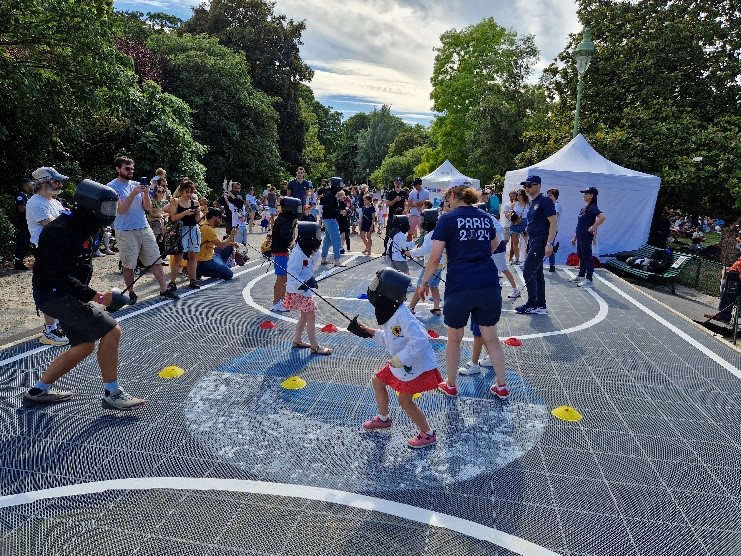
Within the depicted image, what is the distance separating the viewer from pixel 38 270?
416 centimetres

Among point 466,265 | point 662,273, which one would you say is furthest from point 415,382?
point 662,273

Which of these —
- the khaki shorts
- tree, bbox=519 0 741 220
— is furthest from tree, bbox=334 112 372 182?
the khaki shorts

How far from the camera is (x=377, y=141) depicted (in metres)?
79.9

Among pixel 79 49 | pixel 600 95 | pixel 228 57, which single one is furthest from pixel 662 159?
pixel 228 57

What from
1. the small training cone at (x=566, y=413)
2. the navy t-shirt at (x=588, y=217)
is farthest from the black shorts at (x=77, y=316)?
the navy t-shirt at (x=588, y=217)

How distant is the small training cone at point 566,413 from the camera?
15.1ft

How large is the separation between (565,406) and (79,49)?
10847mm

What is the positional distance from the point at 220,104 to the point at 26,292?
18661 mm

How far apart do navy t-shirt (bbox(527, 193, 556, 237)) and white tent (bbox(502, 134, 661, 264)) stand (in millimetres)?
7068

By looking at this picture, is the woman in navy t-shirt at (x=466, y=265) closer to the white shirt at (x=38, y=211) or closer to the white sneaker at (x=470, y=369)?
the white sneaker at (x=470, y=369)

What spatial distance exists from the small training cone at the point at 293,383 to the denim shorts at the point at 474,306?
1.58m

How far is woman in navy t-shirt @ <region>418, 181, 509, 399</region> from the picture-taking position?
14.9 feet

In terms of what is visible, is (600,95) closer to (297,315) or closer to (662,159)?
(662,159)

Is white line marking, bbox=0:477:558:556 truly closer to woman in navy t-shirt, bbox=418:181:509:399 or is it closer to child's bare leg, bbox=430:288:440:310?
woman in navy t-shirt, bbox=418:181:509:399
